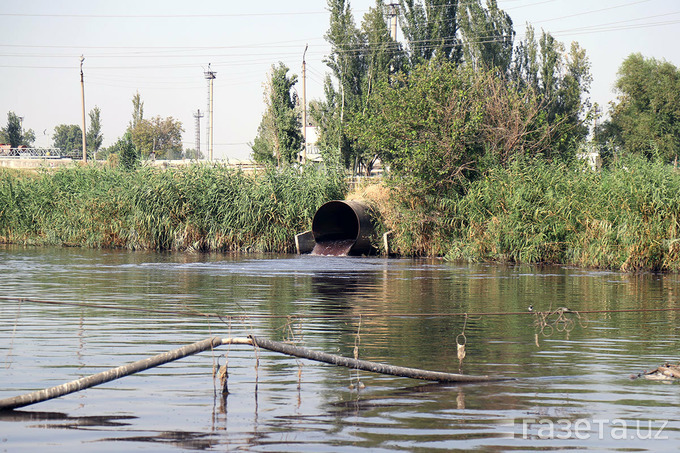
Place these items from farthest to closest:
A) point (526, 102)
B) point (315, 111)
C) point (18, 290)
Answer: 1. point (315, 111)
2. point (526, 102)
3. point (18, 290)

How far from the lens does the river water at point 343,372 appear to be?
6.12 meters

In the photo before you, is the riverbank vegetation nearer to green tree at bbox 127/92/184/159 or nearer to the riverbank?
the riverbank

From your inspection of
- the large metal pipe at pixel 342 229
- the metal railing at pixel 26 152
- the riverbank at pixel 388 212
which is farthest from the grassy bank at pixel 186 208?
the metal railing at pixel 26 152

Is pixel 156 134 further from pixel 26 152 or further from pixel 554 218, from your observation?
pixel 554 218

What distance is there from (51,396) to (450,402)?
349cm

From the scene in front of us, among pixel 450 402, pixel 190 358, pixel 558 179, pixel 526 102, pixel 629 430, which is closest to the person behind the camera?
pixel 629 430

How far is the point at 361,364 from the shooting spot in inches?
289

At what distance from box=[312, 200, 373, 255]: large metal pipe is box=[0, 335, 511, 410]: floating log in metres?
20.6

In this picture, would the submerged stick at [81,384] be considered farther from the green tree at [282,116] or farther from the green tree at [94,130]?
the green tree at [94,130]

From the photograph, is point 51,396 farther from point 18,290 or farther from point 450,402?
point 18,290

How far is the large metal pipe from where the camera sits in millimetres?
28769

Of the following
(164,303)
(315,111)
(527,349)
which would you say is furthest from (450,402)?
(315,111)

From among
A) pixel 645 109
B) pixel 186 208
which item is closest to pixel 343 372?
pixel 186 208

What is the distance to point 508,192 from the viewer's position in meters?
26.5
